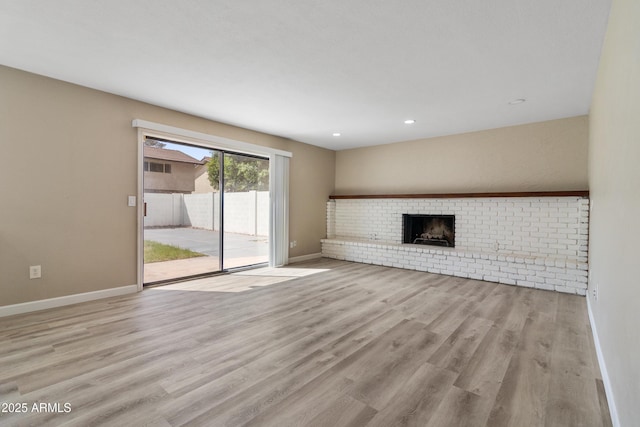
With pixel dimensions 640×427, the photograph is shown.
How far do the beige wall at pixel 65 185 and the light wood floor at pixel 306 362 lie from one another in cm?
39

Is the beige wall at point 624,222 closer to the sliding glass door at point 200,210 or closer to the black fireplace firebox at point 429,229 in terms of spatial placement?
the black fireplace firebox at point 429,229

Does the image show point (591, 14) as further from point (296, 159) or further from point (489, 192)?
point (296, 159)

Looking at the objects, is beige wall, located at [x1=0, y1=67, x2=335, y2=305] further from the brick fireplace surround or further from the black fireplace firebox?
the black fireplace firebox

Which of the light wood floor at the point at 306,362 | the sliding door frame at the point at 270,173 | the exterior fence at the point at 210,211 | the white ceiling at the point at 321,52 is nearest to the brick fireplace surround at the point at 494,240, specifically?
the light wood floor at the point at 306,362

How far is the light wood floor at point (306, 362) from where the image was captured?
1593 mm

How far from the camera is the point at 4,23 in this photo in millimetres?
2191

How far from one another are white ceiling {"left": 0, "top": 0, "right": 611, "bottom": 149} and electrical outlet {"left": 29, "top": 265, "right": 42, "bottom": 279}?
1.96 m

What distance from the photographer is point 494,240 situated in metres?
4.76

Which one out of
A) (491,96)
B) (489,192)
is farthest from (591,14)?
(489,192)

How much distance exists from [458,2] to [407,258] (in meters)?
4.09

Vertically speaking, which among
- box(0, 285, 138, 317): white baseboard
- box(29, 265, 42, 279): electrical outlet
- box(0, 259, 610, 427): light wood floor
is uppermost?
box(29, 265, 42, 279): electrical outlet

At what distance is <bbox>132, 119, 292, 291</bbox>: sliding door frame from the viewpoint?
3801mm

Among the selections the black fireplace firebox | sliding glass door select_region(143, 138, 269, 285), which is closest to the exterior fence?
sliding glass door select_region(143, 138, 269, 285)

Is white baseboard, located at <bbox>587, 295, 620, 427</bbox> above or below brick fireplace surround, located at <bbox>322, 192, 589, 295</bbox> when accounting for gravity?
below
